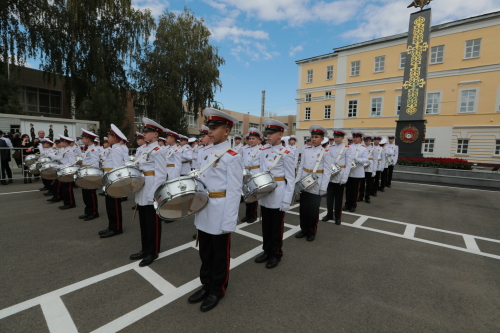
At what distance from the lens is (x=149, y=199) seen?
390 cm

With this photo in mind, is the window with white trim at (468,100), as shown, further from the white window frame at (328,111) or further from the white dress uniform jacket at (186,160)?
the white dress uniform jacket at (186,160)

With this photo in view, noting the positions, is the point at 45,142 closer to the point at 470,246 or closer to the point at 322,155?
the point at 322,155

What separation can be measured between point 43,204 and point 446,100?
32.1 metres

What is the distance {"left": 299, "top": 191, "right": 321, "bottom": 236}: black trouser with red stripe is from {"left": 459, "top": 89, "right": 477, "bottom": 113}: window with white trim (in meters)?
28.0

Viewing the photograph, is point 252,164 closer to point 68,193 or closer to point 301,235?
point 301,235

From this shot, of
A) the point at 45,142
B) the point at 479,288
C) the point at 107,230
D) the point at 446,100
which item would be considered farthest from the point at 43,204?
the point at 446,100

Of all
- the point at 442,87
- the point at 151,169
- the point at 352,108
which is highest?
the point at 442,87

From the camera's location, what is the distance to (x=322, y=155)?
4988 mm

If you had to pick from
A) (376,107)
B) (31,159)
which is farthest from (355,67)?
(31,159)

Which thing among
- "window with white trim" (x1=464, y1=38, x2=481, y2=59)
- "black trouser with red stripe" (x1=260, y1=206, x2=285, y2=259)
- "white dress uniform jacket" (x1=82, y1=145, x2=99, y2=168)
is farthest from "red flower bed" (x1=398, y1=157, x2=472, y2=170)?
"white dress uniform jacket" (x1=82, y1=145, x2=99, y2=168)

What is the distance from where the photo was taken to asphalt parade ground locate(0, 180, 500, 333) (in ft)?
8.56

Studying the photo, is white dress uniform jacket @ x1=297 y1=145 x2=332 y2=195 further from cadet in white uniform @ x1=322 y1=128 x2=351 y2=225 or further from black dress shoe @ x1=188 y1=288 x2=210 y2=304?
black dress shoe @ x1=188 y1=288 x2=210 y2=304

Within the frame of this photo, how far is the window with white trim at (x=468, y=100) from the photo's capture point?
931 inches

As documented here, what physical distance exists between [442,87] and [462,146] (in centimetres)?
623
